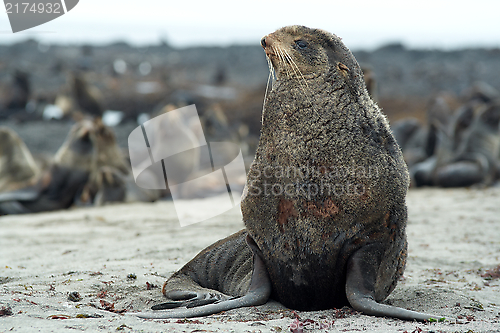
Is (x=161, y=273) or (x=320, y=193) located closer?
(x=320, y=193)

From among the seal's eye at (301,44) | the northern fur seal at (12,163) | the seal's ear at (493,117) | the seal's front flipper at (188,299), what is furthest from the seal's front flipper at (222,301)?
the seal's ear at (493,117)

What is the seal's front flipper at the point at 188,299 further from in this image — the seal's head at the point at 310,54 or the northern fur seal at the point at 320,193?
the seal's head at the point at 310,54

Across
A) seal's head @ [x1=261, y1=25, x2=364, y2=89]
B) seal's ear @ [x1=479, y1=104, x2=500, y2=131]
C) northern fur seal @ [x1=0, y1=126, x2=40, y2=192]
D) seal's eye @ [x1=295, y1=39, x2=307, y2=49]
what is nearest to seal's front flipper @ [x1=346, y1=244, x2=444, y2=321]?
seal's head @ [x1=261, y1=25, x2=364, y2=89]

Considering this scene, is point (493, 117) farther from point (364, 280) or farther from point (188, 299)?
point (188, 299)

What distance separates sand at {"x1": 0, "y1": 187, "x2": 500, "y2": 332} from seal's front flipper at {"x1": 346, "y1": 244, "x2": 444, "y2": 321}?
82 millimetres

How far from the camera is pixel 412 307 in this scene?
3016 mm

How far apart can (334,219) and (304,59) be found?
3.03 ft

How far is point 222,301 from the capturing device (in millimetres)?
2936

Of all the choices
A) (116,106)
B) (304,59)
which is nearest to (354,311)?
(304,59)

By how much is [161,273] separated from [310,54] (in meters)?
1.95

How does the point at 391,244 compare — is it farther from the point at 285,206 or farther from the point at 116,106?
the point at 116,106

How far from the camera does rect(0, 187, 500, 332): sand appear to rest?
2.44 metres

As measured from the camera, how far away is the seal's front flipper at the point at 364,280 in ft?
8.58

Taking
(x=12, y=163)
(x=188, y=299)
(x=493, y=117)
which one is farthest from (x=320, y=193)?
(x=493, y=117)
